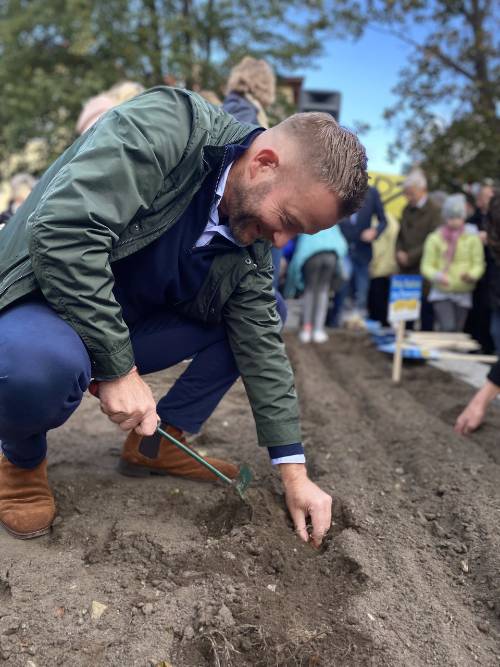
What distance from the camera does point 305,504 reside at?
218 centimetres

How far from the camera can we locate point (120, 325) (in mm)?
1785

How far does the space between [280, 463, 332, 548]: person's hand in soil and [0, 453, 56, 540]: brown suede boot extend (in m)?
0.82

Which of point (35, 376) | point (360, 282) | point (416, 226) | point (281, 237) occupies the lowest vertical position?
point (360, 282)

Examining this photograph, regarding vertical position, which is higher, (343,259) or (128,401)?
(128,401)

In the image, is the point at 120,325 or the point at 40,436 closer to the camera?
the point at 120,325

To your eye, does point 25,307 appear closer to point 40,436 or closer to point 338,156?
point 40,436

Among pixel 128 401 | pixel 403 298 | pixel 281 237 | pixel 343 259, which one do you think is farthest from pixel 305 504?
pixel 343 259

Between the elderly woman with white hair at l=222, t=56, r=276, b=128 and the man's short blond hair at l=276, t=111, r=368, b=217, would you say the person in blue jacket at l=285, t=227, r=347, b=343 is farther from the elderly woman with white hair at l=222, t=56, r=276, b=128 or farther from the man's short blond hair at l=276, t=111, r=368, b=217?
the man's short blond hair at l=276, t=111, r=368, b=217

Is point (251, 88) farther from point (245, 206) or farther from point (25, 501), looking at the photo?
point (25, 501)

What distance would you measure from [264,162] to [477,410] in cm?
216

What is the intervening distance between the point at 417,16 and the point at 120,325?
39.0 feet

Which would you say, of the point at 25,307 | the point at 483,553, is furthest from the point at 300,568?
the point at 25,307

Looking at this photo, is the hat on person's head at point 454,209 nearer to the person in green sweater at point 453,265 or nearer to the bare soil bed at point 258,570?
the person in green sweater at point 453,265

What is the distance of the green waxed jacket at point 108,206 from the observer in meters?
1.65
